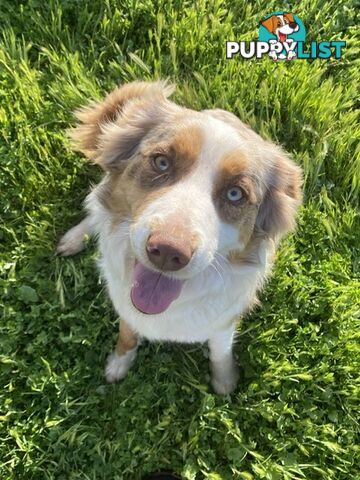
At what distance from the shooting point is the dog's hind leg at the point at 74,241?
3607mm

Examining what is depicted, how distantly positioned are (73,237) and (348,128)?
214cm

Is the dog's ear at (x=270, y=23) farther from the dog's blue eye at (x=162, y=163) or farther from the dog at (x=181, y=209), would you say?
the dog's blue eye at (x=162, y=163)

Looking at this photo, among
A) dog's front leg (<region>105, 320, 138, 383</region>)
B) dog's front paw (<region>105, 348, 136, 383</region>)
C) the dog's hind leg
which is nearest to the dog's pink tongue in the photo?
dog's front leg (<region>105, 320, 138, 383</region>)

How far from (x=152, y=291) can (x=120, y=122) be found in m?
0.93

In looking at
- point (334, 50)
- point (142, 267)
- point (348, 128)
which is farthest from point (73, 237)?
point (334, 50)

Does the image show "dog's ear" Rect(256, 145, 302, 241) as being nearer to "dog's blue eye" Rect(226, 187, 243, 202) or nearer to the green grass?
"dog's blue eye" Rect(226, 187, 243, 202)

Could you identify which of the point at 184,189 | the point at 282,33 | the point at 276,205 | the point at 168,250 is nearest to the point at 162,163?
the point at 184,189

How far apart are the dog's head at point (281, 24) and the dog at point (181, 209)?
5.31 feet

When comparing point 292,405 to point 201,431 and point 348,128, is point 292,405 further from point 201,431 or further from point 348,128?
point 348,128

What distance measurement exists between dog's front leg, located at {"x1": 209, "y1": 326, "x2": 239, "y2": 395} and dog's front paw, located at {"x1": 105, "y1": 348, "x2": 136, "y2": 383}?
1.72 feet

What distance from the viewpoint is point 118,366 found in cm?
341

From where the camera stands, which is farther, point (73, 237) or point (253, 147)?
point (73, 237)

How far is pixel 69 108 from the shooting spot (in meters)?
3.82

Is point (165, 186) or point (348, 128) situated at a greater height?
point (165, 186)
